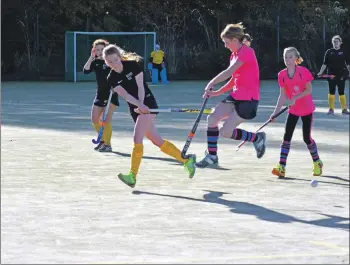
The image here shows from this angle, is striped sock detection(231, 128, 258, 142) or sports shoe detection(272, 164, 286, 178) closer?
sports shoe detection(272, 164, 286, 178)

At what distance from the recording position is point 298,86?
10711 mm

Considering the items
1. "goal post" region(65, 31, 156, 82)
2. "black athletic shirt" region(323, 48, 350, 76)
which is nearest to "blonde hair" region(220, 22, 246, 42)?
"black athletic shirt" region(323, 48, 350, 76)

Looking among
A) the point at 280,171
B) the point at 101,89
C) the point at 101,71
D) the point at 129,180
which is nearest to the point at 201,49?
the point at 101,89

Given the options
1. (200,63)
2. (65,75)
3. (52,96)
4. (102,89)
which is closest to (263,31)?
(200,63)

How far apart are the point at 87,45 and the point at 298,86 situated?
2990cm

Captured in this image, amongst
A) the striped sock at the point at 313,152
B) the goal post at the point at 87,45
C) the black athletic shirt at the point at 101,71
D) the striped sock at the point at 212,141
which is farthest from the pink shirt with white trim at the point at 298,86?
the goal post at the point at 87,45

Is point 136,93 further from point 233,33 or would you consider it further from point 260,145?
point 260,145

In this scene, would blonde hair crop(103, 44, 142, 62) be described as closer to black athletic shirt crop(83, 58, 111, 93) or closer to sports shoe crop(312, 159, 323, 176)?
sports shoe crop(312, 159, 323, 176)

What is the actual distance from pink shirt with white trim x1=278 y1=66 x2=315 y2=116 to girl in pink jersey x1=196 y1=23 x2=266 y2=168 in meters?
0.30

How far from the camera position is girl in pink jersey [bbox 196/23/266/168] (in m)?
10.6

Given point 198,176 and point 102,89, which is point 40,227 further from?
point 102,89

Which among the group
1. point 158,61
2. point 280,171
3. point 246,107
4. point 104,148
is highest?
point 246,107

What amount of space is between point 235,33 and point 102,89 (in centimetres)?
386

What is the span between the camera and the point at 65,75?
39.8 metres
